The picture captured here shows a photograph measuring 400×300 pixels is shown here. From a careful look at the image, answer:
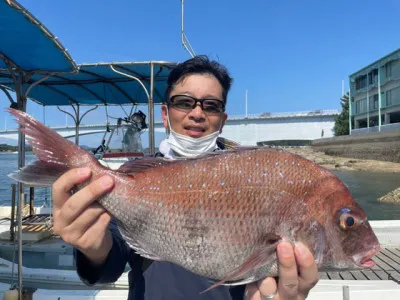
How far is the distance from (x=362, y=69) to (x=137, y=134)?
52.8 meters

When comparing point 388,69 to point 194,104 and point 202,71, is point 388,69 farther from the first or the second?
point 194,104

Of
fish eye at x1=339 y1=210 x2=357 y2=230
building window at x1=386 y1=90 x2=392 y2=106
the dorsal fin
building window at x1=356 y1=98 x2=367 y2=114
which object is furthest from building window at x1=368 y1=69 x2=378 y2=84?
the dorsal fin

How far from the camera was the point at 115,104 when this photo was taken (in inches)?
392

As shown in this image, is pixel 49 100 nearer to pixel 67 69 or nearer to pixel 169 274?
pixel 67 69

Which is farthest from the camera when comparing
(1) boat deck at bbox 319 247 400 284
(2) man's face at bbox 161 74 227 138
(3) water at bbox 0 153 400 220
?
(3) water at bbox 0 153 400 220

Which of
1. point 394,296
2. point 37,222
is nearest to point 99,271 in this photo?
point 394,296

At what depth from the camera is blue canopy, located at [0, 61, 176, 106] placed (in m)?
6.94

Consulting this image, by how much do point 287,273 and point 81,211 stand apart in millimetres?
1142

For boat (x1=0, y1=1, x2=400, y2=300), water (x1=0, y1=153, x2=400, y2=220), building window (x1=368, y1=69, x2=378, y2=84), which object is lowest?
water (x1=0, y1=153, x2=400, y2=220)

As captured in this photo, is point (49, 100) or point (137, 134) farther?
point (137, 134)

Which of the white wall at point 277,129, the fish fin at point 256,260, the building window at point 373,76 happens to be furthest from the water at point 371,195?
the building window at point 373,76

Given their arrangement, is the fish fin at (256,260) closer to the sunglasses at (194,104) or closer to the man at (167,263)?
the man at (167,263)

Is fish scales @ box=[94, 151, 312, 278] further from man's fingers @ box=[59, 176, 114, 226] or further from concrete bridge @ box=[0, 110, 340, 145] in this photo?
concrete bridge @ box=[0, 110, 340, 145]

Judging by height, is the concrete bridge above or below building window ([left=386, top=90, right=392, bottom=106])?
below
